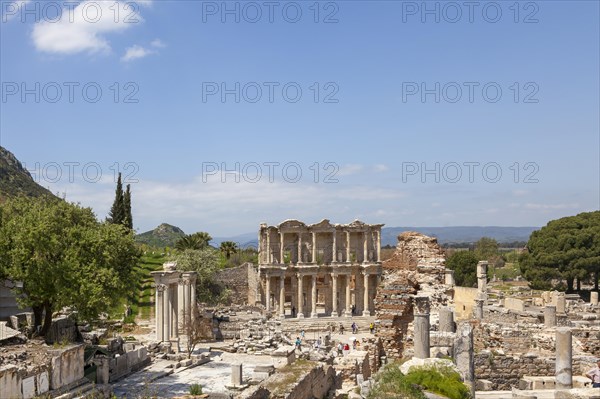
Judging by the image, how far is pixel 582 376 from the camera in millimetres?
20906

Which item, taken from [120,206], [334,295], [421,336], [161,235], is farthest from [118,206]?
[161,235]

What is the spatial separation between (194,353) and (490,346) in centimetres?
1653

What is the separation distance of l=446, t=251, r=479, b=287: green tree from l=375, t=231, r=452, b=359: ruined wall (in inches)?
1802

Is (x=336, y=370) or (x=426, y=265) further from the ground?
(x=426, y=265)

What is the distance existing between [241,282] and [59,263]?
1533 inches

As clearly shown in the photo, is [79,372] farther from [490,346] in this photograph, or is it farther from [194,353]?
[490,346]

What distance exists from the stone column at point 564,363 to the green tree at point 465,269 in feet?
170

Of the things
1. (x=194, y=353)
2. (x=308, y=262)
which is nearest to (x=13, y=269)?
(x=194, y=353)

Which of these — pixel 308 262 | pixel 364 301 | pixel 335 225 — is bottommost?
pixel 364 301

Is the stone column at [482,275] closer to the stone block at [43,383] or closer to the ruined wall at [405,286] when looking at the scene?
the ruined wall at [405,286]

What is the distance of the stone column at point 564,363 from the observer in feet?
58.7

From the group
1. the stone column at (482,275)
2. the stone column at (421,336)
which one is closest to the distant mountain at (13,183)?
the stone column at (482,275)

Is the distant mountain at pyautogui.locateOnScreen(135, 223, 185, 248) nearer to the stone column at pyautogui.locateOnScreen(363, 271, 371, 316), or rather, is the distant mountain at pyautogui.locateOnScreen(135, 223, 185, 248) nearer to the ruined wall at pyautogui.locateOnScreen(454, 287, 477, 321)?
the stone column at pyautogui.locateOnScreen(363, 271, 371, 316)

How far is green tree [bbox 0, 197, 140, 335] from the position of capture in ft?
77.9
